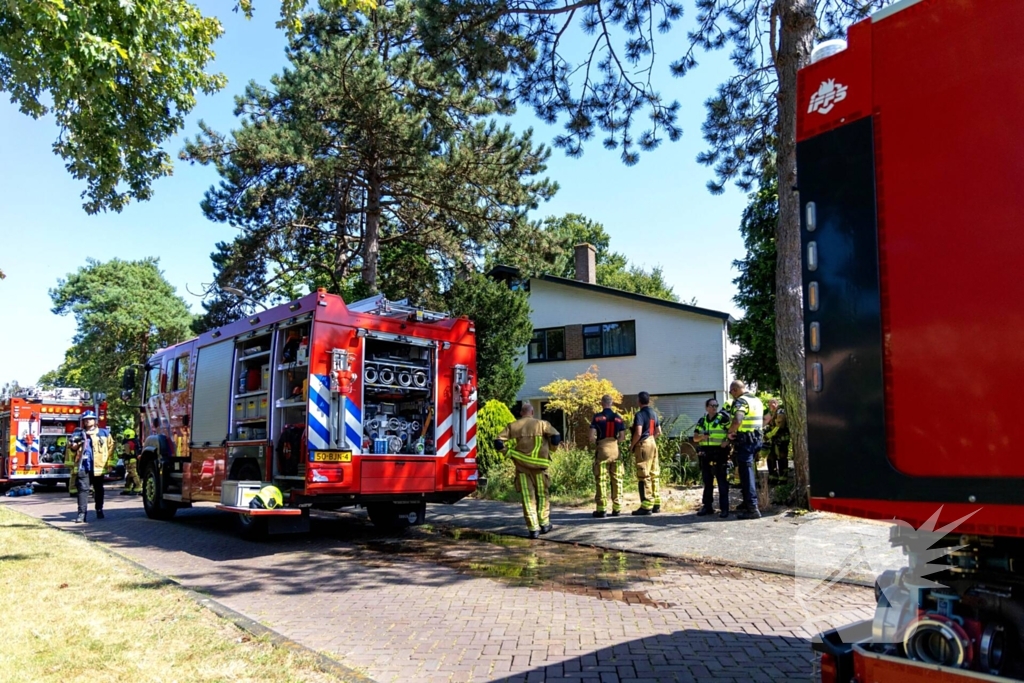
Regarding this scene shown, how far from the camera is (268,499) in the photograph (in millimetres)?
8953

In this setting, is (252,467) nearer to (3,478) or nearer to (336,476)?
(336,476)

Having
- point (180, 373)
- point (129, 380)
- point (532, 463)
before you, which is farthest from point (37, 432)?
point (532, 463)

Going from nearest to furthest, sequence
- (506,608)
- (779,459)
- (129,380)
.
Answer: (506,608)
(779,459)
(129,380)

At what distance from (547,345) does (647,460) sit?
47.7 feet

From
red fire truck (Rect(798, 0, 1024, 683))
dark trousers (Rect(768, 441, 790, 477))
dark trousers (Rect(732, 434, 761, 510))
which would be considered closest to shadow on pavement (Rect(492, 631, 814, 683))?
red fire truck (Rect(798, 0, 1024, 683))

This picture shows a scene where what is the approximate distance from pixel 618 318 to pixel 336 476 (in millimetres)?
16291

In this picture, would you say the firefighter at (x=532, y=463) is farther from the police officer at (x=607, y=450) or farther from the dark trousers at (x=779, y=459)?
the dark trousers at (x=779, y=459)

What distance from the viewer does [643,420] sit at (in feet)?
35.8

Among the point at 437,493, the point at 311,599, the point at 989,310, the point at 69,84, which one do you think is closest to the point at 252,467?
the point at 437,493

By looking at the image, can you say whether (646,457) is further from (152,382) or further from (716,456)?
(152,382)

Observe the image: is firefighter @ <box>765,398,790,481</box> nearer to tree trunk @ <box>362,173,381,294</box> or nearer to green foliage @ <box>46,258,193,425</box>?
tree trunk @ <box>362,173,381,294</box>

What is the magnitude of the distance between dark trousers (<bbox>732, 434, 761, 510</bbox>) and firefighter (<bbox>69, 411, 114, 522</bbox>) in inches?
419

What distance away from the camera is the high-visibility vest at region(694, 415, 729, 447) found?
10211mm

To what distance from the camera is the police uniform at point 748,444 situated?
9.70 meters
